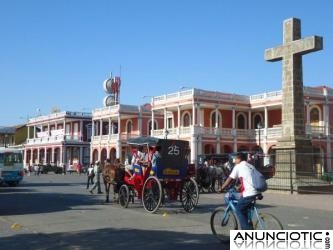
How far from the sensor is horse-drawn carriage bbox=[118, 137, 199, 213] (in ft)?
48.4

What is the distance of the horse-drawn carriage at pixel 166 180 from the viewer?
1474cm

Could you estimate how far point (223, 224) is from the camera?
9.73 m

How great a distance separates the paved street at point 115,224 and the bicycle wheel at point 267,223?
2.96 ft

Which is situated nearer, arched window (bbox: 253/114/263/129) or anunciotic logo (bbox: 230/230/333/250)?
anunciotic logo (bbox: 230/230/333/250)

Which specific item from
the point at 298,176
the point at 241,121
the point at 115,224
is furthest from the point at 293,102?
the point at 241,121

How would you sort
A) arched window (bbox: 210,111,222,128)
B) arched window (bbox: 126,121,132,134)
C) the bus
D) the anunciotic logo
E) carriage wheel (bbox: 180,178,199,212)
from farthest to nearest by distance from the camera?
1. arched window (bbox: 126,121,132,134)
2. arched window (bbox: 210,111,222,128)
3. the bus
4. carriage wheel (bbox: 180,178,199,212)
5. the anunciotic logo

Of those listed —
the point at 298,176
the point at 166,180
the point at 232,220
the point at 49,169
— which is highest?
the point at 166,180

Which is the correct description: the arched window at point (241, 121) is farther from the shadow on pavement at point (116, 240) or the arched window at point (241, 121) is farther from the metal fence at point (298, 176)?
the shadow on pavement at point (116, 240)

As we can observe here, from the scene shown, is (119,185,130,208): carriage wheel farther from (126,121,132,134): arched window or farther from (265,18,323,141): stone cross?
(126,121,132,134): arched window

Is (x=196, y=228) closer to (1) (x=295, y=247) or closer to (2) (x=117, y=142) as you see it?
(1) (x=295, y=247)

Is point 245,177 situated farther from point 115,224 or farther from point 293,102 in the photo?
point 293,102

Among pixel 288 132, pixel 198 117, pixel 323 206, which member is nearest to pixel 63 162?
pixel 198 117

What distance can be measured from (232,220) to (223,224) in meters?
0.28

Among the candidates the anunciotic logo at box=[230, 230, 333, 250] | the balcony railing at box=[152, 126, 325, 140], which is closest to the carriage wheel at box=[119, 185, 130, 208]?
the anunciotic logo at box=[230, 230, 333, 250]
